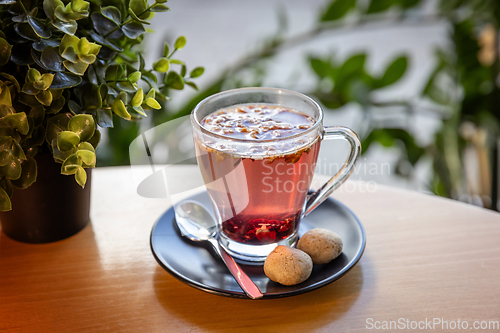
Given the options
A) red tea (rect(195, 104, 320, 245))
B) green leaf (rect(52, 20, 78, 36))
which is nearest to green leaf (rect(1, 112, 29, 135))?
green leaf (rect(52, 20, 78, 36))

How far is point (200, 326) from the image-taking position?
1.72 ft

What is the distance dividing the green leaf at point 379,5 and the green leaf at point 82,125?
100 centimetres

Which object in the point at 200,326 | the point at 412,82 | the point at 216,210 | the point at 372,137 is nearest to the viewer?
the point at 200,326

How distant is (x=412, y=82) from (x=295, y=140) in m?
2.03

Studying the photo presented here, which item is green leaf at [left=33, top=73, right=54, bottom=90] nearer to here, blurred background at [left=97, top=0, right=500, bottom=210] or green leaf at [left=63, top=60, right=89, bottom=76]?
green leaf at [left=63, top=60, right=89, bottom=76]

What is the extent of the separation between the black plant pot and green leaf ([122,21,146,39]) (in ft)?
0.62

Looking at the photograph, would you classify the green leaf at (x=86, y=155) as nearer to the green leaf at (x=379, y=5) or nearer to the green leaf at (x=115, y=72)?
the green leaf at (x=115, y=72)

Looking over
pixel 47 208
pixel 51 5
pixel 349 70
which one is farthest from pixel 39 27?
pixel 349 70

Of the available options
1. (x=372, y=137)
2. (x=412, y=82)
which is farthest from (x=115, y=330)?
(x=412, y=82)

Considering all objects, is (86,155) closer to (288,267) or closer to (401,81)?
(288,267)

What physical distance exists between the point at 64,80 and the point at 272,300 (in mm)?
348

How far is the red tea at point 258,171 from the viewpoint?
1.91ft

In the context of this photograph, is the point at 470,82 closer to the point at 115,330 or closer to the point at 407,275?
the point at 407,275

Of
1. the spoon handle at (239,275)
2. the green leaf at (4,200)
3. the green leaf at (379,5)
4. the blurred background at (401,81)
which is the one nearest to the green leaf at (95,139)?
the green leaf at (4,200)
